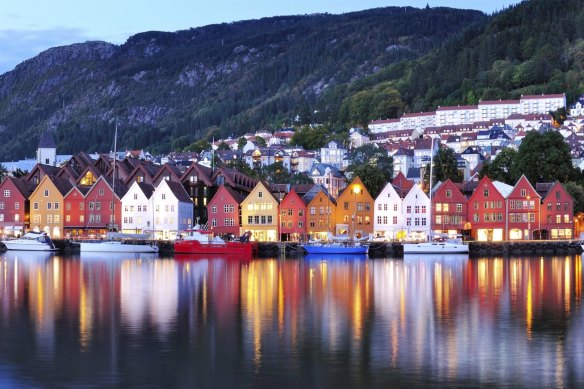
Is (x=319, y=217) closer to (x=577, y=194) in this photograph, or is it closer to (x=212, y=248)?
(x=212, y=248)

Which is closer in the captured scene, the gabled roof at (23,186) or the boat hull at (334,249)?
the boat hull at (334,249)

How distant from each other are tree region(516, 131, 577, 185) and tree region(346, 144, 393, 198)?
16733mm

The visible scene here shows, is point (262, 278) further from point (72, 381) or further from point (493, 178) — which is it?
point (493, 178)

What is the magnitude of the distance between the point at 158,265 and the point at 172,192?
3291 centimetres

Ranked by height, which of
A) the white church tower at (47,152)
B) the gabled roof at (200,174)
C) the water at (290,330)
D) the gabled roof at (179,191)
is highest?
the white church tower at (47,152)

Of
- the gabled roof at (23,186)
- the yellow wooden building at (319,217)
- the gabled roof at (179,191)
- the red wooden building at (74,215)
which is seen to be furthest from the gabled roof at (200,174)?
the gabled roof at (23,186)

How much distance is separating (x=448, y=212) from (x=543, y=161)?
1741cm

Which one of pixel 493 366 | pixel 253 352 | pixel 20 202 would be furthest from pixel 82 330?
pixel 20 202

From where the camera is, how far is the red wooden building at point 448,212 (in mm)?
101938

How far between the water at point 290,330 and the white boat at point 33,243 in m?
32.5

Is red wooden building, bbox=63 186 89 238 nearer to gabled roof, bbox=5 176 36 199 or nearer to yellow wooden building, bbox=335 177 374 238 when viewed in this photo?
gabled roof, bbox=5 176 36 199

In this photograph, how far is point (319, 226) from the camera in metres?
101

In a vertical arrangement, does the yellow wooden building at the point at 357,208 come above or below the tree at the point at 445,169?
below

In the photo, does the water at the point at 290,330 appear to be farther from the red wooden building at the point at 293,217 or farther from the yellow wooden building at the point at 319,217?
the red wooden building at the point at 293,217
